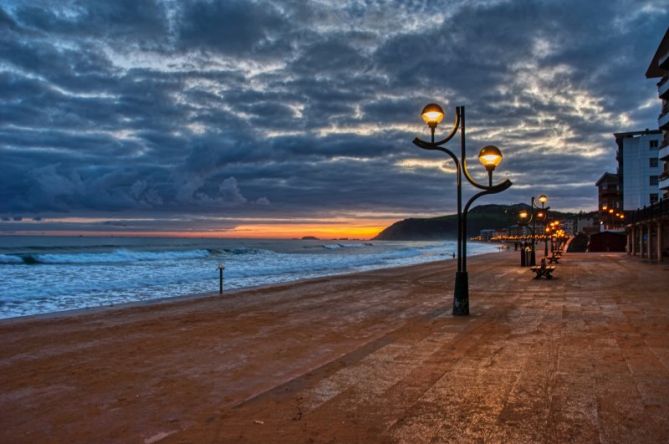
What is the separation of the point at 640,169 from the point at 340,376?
267 feet

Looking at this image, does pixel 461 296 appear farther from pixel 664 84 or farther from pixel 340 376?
pixel 664 84

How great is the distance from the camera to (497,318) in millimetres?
11320

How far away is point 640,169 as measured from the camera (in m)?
75.4

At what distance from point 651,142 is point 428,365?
81.5 meters

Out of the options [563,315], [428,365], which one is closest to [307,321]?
[428,365]

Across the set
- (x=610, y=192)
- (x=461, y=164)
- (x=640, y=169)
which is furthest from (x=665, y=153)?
(x=610, y=192)

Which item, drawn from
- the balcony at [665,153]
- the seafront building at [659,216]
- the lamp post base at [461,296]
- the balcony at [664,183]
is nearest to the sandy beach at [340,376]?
the lamp post base at [461,296]

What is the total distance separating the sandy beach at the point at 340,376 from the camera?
4.78m

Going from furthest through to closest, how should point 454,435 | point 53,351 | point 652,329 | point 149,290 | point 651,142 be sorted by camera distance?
1. point 651,142
2. point 149,290
3. point 652,329
4. point 53,351
5. point 454,435

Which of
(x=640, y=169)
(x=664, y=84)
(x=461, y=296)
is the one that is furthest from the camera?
(x=640, y=169)

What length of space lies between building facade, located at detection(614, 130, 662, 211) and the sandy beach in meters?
71.1

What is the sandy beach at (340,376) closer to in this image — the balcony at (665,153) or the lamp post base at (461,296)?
the lamp post base at (461,296)

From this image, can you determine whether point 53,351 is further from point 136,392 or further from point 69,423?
point 69,423

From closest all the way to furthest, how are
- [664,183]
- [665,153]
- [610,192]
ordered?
[665,153] < [664,183] < [610,192]
